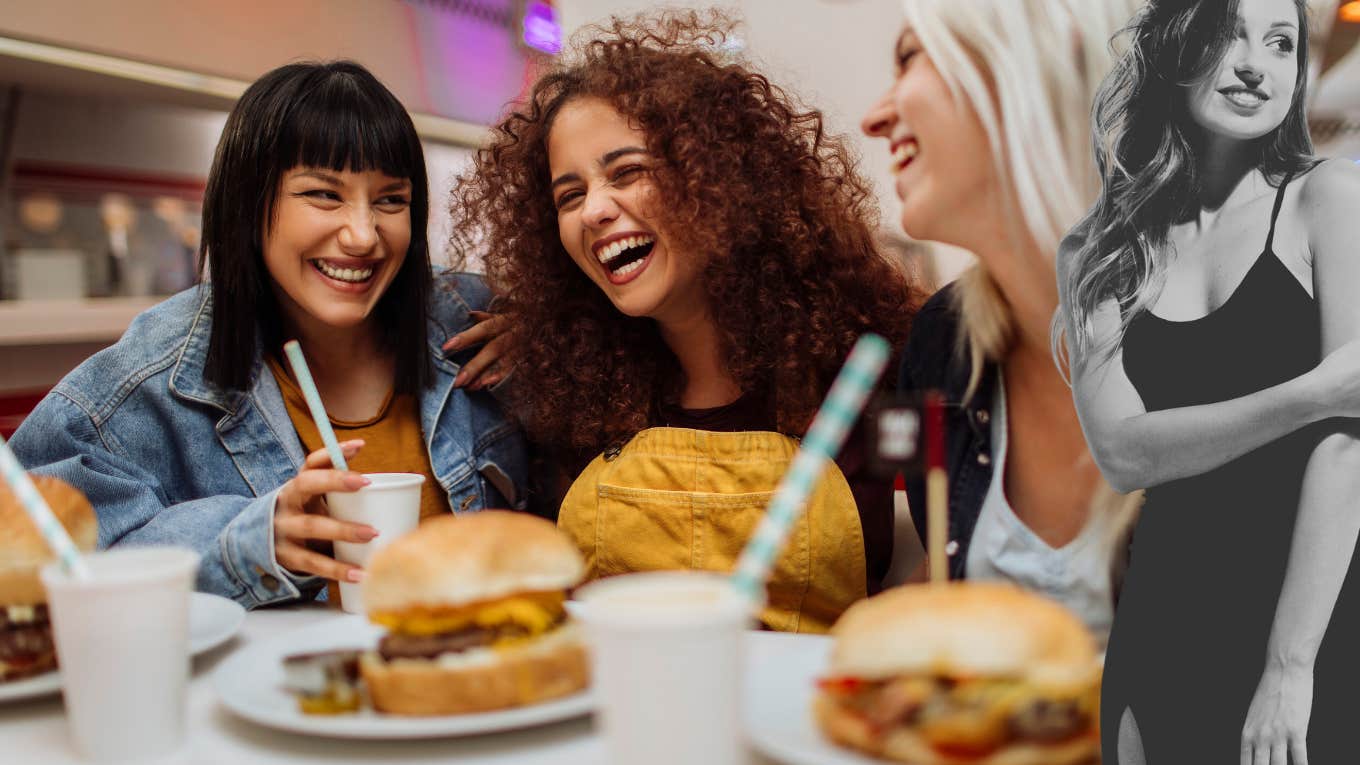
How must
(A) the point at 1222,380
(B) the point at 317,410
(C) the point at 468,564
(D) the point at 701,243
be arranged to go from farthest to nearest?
(D) the point at 701,243 → (B) the point at 317,410 → (A) the point at 1222,380 → (C) the point at 468,564

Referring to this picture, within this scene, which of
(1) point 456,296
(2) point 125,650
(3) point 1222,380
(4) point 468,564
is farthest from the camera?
(1) point 456,296

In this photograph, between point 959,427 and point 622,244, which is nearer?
point 959,427

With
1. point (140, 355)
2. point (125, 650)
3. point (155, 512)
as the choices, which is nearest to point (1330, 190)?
point (125, 650)

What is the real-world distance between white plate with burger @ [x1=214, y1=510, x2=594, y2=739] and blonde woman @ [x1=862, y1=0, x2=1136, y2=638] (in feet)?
1.67

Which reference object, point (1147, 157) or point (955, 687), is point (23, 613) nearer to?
point (955, 687)

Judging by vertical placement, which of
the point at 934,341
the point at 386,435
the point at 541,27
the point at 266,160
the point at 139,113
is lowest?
the point at 386,435

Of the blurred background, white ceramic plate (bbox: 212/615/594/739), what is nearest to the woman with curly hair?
the blurred background

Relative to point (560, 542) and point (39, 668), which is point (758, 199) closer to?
point (560, 542)

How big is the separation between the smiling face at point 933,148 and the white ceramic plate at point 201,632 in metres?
0.87

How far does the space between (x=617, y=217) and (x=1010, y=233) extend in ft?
2.28

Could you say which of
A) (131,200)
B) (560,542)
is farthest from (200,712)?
(131,200)

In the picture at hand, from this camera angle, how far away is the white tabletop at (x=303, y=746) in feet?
2.78

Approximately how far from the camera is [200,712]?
95 centimetres

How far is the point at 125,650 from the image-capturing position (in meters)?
0.82
